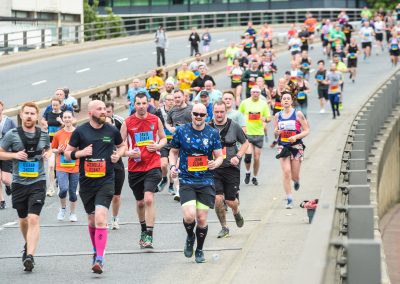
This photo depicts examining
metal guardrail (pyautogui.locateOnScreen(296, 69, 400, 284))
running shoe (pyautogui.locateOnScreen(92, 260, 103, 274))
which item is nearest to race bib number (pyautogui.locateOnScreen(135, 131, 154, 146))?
running shoe (pyautogui.locateOnScreen(92, 260, 103, 274))

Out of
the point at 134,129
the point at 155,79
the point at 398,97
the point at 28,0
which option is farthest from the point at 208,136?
the point at 28,0

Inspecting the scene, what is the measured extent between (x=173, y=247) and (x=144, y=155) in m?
1.14

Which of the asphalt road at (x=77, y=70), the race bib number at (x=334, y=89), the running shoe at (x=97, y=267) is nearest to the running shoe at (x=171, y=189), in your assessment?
the running shoe at (x=97, y=267)

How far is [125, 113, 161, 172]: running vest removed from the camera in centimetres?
1406

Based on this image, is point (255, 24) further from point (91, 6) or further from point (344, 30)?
point (344, 30)

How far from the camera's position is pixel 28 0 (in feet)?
177

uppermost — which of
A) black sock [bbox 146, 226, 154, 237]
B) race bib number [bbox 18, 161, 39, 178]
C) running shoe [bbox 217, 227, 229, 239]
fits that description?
race bib number [bbox 18, 161, 39, 178]

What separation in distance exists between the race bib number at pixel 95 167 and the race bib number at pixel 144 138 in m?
1.49

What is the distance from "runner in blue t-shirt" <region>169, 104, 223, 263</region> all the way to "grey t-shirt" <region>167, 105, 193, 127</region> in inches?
195

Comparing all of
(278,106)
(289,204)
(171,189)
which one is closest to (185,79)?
(278,106)

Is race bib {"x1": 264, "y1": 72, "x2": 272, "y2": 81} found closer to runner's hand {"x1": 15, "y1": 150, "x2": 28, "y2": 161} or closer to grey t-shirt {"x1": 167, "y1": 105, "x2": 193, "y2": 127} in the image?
grey t-shirt {"x1": 167, "y1": 105, "x2": 193, "y2": 127}

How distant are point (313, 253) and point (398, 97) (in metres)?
26.8

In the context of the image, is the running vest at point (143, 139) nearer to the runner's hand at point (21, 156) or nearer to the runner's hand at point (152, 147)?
the runner's hand at point (152, 147)

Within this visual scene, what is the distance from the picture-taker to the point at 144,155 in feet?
46.1
